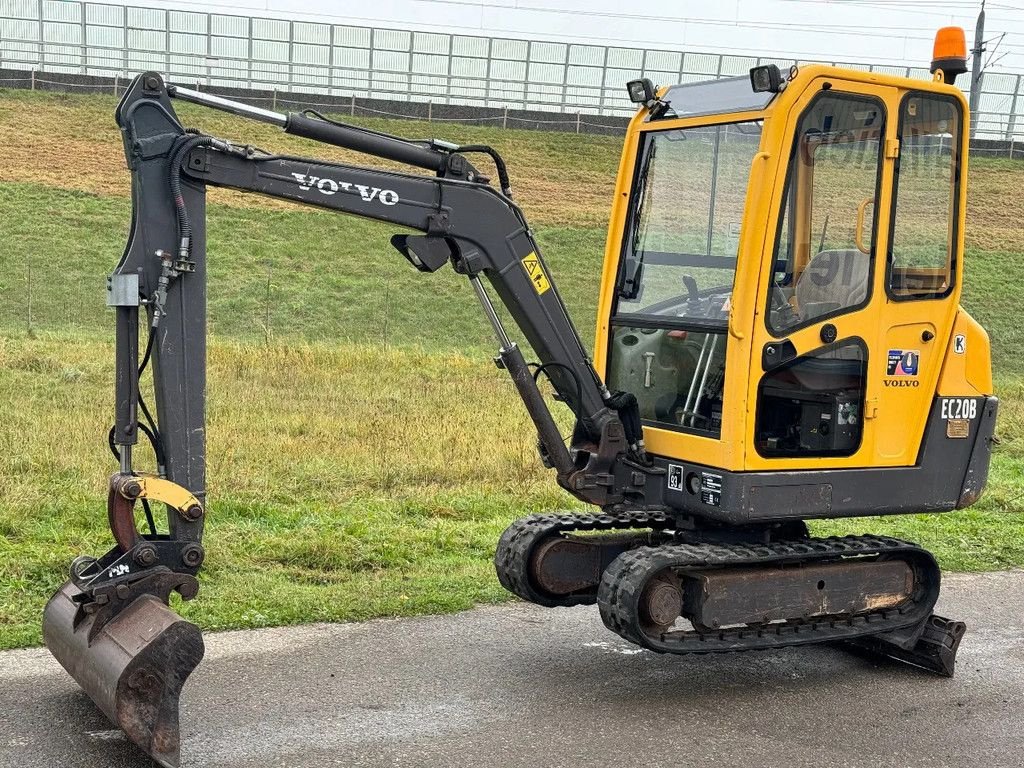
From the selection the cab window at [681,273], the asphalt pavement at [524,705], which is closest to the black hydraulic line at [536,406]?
the cab window at [681,273]

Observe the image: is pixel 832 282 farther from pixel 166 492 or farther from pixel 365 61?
pixel 365 61

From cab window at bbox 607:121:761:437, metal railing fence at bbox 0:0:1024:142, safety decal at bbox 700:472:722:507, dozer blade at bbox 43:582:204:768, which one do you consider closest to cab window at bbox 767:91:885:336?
cab window at bbox 607:121:761:437

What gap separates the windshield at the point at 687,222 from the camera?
6.65 m

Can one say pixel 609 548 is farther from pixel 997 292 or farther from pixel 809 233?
pixel 997 292

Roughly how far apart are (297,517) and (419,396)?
5.77 metres

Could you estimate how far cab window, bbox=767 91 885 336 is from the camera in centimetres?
640

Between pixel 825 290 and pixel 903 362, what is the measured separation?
2.11 feet

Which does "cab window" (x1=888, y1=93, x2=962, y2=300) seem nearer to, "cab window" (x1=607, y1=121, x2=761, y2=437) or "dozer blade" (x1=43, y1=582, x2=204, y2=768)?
"cab window" (x1=607, y1=121, x2=761, y2=437)

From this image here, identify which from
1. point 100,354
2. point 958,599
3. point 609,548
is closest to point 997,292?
point 100,354

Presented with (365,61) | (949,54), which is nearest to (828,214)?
(949,54)

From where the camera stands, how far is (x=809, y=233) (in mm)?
6496

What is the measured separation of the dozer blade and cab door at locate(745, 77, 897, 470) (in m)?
2.91

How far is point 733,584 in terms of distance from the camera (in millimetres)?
6473

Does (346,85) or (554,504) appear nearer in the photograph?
(554,504)
